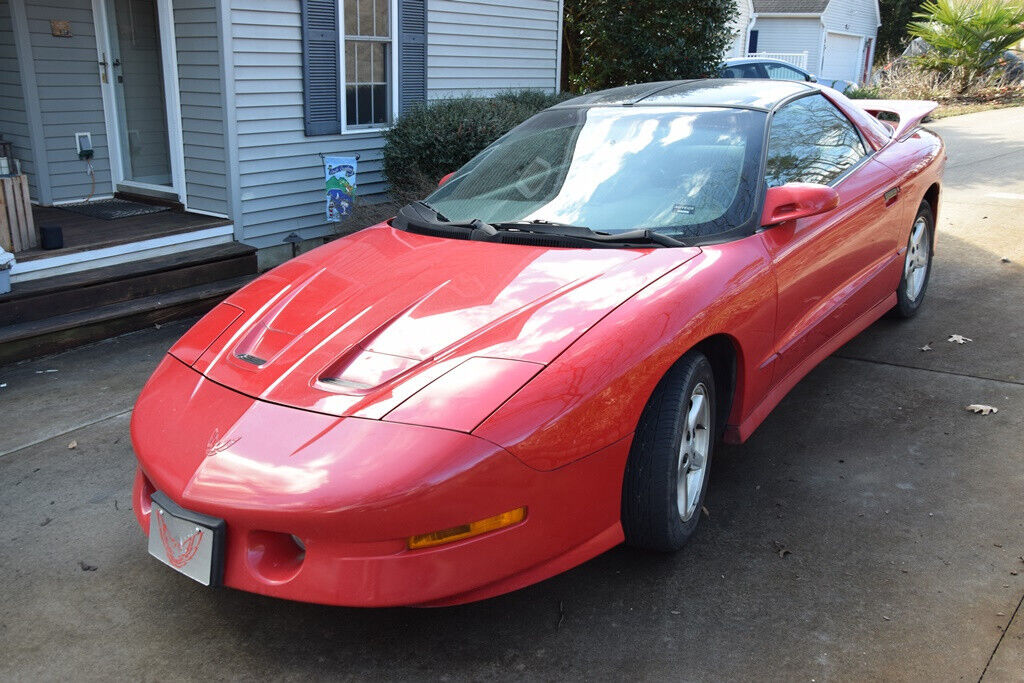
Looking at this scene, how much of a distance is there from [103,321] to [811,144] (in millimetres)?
4359

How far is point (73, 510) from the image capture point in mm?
3592

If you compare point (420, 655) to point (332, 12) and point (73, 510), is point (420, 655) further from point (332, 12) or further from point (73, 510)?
point (332, 12)

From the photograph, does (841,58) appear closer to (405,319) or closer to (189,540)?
(405,319)

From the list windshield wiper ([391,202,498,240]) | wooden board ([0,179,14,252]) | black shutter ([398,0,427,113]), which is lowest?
wooden board ([0,179,14,252])

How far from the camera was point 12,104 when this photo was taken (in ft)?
25.4

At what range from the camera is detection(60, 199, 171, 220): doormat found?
7363 millimetres

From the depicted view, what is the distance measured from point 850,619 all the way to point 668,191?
5.68ft

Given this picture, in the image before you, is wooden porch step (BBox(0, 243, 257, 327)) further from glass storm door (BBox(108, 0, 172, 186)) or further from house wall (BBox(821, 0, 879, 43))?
house wall (BBox(821, 0, 879, 43))

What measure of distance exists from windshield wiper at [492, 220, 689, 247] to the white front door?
4869mm

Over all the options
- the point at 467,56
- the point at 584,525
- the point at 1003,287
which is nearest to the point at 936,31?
the point at 467,56

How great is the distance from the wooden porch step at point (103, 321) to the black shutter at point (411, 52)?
2934mm

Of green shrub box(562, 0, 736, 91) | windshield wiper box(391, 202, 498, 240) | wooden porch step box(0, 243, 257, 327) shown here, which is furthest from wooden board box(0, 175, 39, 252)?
green shrub box(562, 0, 736, 91)

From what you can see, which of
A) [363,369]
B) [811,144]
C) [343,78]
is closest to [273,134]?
[343,78]

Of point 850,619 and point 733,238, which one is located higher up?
point 733,238
